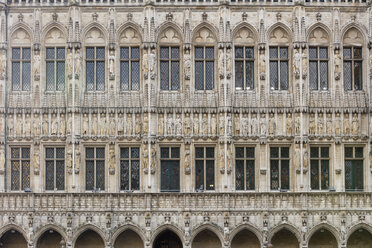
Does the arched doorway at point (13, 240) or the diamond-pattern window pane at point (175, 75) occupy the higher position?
the diamond-pattern window pane at point (175, 75)

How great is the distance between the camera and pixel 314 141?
111 ft

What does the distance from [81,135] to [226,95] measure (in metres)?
8.21

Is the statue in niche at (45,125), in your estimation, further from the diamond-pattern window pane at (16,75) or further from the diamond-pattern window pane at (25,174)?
the diamond-pattern window pane at (16,75)

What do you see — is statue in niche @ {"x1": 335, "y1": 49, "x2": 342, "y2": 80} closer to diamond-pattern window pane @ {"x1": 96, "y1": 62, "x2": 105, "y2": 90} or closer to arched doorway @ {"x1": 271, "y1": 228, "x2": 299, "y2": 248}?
arched doorway @ {"x1": 271, "y1": 228, "x2": 299, "y2": 248}

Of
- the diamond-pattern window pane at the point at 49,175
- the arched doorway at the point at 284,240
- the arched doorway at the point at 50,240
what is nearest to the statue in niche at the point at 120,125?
the diamond-pattern window pane at the point at 49,175

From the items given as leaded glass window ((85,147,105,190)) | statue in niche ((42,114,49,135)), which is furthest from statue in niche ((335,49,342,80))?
statue in niche ((42,114,49,135))

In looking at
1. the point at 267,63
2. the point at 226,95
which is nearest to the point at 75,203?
the point at 226,95

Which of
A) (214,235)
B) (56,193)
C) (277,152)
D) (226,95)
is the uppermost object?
(226,95)

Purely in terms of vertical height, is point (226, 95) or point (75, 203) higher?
point (226, 95)

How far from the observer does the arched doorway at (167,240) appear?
112 ft

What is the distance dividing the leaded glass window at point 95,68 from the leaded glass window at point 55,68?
4.63 ft

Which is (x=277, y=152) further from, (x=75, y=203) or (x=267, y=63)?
(x=75, y=203)

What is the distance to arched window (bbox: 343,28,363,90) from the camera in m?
34.7

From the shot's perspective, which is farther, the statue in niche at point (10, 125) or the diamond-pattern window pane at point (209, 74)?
the diamond-pattern window pane at point (209, 74)
